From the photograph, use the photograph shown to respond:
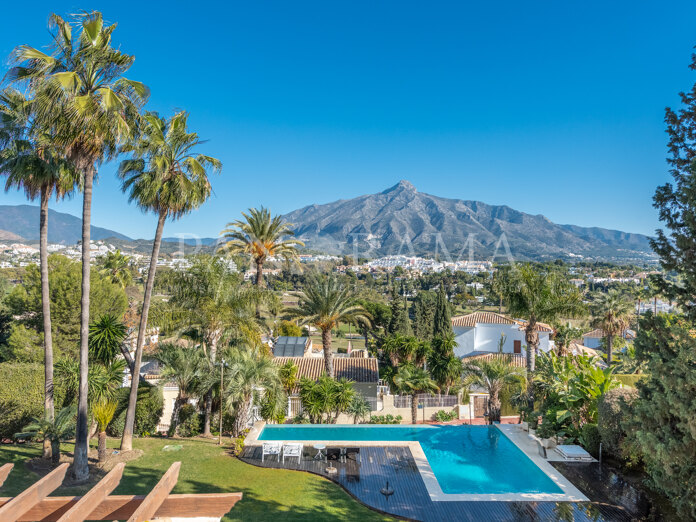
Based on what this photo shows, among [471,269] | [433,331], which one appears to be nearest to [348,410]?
[433,331]

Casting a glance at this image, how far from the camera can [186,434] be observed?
14.6m

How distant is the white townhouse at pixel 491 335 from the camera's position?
3409cm

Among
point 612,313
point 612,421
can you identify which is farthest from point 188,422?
point 612,313

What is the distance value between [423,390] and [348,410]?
4.16 metres

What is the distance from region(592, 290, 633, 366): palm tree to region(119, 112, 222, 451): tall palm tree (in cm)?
2738

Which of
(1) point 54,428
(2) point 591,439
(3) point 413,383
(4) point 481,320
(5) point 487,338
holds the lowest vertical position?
(2) point 591,439

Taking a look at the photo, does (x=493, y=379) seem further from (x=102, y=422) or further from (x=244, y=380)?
(x=102, y=422)

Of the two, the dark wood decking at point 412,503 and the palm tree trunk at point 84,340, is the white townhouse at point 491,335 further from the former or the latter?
the palm tree trunk at point 84,340

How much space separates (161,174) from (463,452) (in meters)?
12.5

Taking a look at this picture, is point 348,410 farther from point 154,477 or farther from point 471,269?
point 471,269

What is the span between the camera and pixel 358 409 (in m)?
16.7

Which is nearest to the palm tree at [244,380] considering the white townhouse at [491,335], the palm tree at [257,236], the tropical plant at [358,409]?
the tropical plant at [358,409]

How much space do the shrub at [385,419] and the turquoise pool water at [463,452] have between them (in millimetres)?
1295

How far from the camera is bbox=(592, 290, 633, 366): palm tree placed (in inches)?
1124
